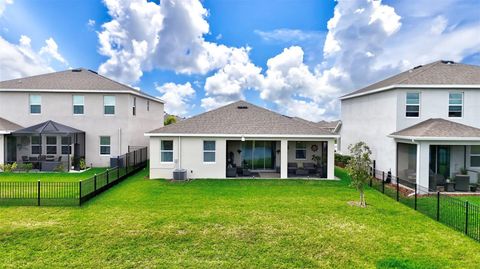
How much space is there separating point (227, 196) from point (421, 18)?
18583 millimetres

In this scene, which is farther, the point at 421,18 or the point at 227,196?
the point at 421,18

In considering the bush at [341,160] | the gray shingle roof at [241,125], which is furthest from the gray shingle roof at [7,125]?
the bush at [341,160]

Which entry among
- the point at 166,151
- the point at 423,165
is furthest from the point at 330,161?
the point at 166,151

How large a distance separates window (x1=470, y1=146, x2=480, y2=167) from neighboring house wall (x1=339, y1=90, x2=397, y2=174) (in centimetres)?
433

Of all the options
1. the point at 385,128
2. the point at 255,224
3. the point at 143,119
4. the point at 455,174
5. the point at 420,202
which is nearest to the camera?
the point at 255,224

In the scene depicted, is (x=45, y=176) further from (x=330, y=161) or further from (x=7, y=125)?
(x=330, y=161)

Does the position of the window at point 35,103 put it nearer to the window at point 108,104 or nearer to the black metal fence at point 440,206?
the window at point 108,104

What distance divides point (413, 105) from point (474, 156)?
453cm

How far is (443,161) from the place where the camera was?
17344 mm

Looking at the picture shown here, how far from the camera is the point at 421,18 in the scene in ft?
67.7

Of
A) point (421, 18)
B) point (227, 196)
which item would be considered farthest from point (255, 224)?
point (421, 18)

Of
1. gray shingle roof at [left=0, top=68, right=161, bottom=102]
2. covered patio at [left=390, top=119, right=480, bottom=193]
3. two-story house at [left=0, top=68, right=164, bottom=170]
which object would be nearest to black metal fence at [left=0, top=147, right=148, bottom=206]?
two-story house at [left=0, top=68, right=164, bottom=170]

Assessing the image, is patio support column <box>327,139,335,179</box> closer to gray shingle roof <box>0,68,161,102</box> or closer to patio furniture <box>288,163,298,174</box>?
patio furniture <box>288,163,298,174</box>

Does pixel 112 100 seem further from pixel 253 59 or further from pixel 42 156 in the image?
pixel 253 59
